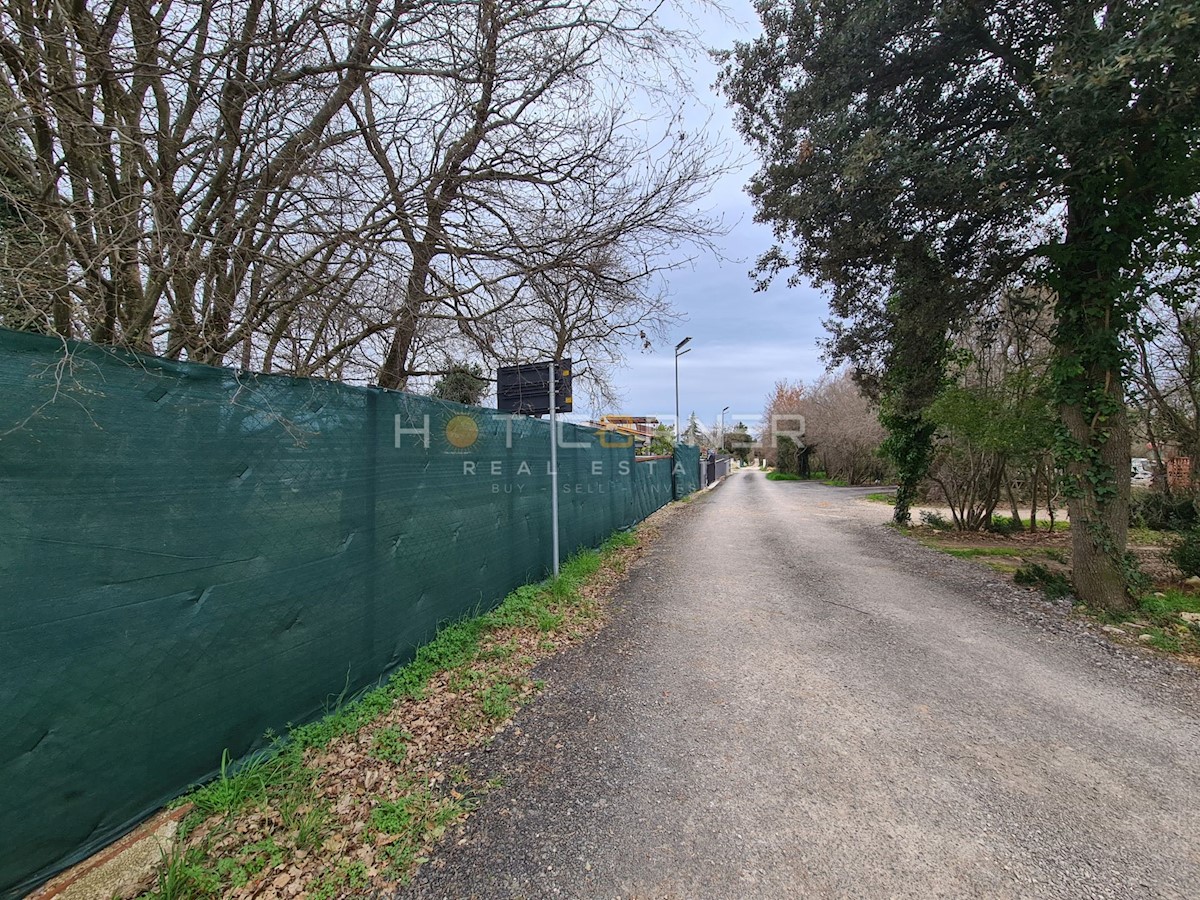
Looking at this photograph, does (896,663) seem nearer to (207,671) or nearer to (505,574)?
(505,574)

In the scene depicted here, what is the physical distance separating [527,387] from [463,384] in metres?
1.05

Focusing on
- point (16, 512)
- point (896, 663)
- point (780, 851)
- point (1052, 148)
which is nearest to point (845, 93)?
point (1052, 148)

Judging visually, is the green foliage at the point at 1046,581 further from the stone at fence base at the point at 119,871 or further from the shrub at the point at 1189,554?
the stone at fence base at the point at 119,871

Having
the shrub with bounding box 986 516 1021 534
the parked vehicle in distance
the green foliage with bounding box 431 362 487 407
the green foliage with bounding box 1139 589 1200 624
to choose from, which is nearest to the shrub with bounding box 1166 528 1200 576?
the green foliage with bounding box 1139 589 1200 624

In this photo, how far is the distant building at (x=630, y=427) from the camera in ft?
28.1

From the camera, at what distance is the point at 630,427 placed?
12.7 metres

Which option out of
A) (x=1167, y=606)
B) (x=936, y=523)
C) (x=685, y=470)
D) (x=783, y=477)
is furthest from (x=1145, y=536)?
(x=783, y=477)

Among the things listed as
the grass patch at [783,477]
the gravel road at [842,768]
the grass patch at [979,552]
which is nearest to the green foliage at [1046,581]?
the gravel road at [842,768]

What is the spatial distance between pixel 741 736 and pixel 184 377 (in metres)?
3.00

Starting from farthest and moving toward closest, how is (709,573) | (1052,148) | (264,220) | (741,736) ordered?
(709,573), (1052,148), (264,220), (741,736)

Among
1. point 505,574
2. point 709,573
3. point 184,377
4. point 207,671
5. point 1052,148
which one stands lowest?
point 709,573

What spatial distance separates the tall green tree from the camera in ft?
11.0

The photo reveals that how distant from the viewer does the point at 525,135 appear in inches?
144

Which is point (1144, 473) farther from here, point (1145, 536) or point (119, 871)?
point (119, 871)
